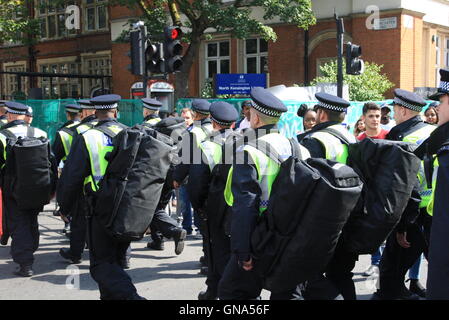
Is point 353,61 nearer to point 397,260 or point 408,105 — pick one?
point 408,105

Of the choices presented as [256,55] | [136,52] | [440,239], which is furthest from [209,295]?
[256,55]

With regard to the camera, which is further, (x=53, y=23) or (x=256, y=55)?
(x=53, y=23)

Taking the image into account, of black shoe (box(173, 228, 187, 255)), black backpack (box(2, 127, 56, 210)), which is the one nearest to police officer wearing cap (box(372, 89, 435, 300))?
black shoe (box(173, 228, 187, 255))

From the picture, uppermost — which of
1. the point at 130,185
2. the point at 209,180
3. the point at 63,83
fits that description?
the point at 63,83

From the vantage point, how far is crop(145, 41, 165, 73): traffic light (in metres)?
11.1

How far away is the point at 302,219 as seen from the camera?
3.43 meters

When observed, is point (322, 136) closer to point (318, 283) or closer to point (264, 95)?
point (264, 95)

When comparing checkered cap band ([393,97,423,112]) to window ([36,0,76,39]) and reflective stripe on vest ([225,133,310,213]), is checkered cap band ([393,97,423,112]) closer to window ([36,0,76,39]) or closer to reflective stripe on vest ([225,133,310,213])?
reflective stripe on vest ([225,133,310,213])

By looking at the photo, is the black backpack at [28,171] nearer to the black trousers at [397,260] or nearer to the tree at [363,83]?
the black trousers at [397,260]

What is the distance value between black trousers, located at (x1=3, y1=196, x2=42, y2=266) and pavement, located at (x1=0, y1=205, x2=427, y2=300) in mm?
251

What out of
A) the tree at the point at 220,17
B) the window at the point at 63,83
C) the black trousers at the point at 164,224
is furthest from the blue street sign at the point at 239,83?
the window at the point at 63,83

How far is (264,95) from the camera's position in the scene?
4.13 metres

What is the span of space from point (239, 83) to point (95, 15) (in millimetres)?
15700
